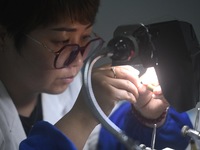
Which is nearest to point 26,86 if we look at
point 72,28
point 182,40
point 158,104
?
point 72,28

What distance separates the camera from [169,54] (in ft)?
1.46

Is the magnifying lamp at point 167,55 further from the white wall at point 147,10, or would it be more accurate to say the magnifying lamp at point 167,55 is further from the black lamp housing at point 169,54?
the white wall at point 147,10

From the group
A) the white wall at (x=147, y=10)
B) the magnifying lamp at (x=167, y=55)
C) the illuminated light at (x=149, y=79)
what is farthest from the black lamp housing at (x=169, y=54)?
the white wall at (x=147, y=10)

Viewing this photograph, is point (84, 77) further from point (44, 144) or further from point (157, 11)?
point (157, 11)

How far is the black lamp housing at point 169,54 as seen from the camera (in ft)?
1.42

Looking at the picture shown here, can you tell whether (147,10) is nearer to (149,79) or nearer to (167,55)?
(149,79)

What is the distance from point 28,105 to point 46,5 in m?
0.44

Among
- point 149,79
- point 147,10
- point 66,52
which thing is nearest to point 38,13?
point 66,52

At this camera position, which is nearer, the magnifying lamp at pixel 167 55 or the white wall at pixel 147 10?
the magnifying lamp at pixel 167 55

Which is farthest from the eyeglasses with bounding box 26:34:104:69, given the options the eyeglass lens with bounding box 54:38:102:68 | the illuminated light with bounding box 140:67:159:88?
the illuminated light with bounding box 140:67:159:88

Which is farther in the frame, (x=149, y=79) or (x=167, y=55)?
(x=149, y=79)

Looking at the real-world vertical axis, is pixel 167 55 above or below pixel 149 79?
above

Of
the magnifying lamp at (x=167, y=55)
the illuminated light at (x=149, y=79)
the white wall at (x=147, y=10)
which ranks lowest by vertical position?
the illuminated light at (x=149, y=79)

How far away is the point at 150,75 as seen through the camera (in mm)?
624
